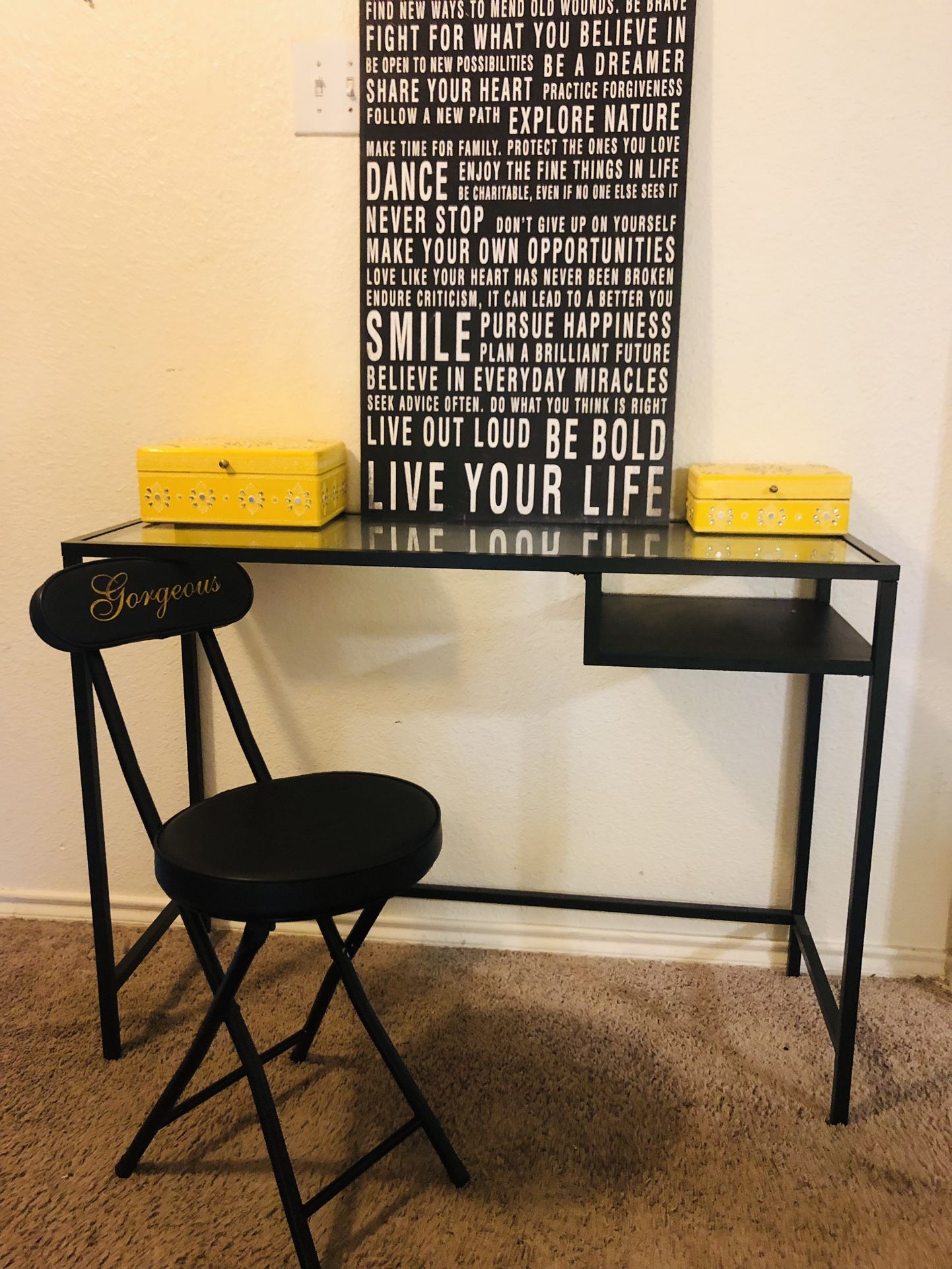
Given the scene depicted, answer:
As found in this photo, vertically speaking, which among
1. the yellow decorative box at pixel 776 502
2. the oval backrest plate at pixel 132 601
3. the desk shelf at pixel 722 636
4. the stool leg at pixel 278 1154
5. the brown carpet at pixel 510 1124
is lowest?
the brown carpet at pixel 510 1124

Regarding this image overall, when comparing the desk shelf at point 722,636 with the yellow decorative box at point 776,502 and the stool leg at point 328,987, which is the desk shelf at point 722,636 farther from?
the stool leg at point 328,987

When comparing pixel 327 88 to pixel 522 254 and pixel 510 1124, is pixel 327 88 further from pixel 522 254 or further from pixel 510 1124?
pixel 510 1124

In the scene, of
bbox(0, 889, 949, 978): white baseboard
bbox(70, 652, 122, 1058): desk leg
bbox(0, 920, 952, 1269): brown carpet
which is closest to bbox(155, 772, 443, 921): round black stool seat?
bbox(70, 652, 122, 1058): desk leg

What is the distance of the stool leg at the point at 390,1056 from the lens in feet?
4.18

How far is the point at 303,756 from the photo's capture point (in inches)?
75.6

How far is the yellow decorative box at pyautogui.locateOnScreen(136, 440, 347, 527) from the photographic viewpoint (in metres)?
1.54

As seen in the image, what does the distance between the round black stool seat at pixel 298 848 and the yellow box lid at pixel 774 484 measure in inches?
26.8

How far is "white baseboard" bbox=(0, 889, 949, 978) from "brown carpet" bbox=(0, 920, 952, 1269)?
31 millimetres

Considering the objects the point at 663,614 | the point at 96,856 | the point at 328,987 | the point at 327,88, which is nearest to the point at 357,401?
the point at 327,88

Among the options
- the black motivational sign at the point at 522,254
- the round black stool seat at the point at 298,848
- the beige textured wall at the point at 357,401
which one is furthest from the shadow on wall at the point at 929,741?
the round black stool seat at the point at 298,848

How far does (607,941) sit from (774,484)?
1007 mm

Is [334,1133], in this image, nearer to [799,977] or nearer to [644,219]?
[799,977]

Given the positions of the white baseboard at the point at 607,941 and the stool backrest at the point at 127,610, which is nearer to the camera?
the stool backrest at the point at 127,610

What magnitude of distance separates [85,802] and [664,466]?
1.15 metres
